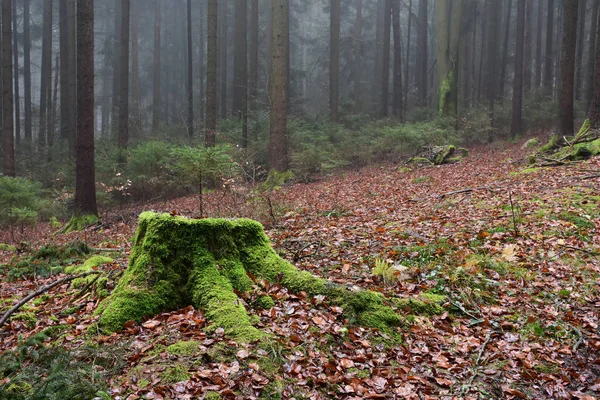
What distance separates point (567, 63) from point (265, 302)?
1464 cm

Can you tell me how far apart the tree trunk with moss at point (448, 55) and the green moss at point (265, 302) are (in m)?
19.0

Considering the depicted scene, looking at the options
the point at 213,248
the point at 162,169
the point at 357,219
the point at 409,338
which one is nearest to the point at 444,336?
the point at 409,338

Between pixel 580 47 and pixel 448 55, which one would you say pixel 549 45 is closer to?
pixel 580 47

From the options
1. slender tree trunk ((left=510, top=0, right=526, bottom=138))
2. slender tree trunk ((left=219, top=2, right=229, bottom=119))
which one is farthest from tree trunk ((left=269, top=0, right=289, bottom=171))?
slender tree trunk ((left=219, top=2, right=229, bottom=119))

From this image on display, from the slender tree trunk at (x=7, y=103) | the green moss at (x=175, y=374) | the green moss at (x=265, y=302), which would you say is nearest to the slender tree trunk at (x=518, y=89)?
the green moss at (x=265, y=302)

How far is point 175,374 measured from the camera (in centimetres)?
321

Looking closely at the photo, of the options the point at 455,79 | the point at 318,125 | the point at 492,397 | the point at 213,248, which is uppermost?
the point at 455,79

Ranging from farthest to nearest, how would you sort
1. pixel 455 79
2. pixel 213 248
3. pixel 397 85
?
pixel 397 85 < pixel 455 79 < pixel 213 248

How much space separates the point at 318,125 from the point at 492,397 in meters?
18.9

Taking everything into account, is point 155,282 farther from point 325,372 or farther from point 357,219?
point 357,219

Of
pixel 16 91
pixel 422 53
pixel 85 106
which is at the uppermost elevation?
pixel 422 53

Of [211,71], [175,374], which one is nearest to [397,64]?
[211,71]

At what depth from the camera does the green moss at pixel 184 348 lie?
11.3 ft

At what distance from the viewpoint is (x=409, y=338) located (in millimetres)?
4270
